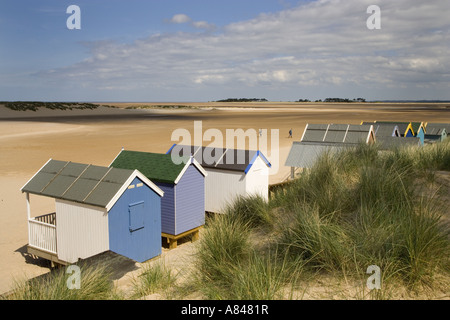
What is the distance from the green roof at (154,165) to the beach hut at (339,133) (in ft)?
32.0

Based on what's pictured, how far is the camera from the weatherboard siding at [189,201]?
12227 mm

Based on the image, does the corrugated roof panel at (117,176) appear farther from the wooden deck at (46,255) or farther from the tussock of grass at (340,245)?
the tussock of grass at (340,245)

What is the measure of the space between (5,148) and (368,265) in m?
37.8

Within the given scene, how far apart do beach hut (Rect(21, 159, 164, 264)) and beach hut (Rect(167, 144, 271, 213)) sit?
400 cm

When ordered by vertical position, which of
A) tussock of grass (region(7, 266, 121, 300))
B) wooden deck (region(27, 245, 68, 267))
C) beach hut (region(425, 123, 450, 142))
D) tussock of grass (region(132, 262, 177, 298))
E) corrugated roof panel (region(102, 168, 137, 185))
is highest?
beach hut (region(425, 123, 450, 142))

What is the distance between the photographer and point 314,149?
18.0 m

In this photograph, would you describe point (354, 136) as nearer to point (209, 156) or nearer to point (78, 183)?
point (209, 156)

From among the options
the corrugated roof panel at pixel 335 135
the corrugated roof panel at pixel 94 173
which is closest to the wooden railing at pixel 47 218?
the corrugated roof panel at pixel 94 173

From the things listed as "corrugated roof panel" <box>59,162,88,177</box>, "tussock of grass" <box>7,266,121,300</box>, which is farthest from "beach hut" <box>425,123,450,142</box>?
"tussock of grass" <box>7,266,121,300</box>

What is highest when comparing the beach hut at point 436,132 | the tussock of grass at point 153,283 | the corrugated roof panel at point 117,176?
the beach hut at point 436,132

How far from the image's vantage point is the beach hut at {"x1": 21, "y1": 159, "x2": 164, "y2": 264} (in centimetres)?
962

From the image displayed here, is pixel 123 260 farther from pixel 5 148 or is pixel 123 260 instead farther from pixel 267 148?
pixel 5 148

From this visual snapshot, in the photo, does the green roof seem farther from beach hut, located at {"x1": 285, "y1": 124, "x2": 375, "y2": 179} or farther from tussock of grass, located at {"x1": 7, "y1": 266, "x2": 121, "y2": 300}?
beach hut, located at {"x1": 285, "y1": 124, "x2": 375, "y2": 179}
